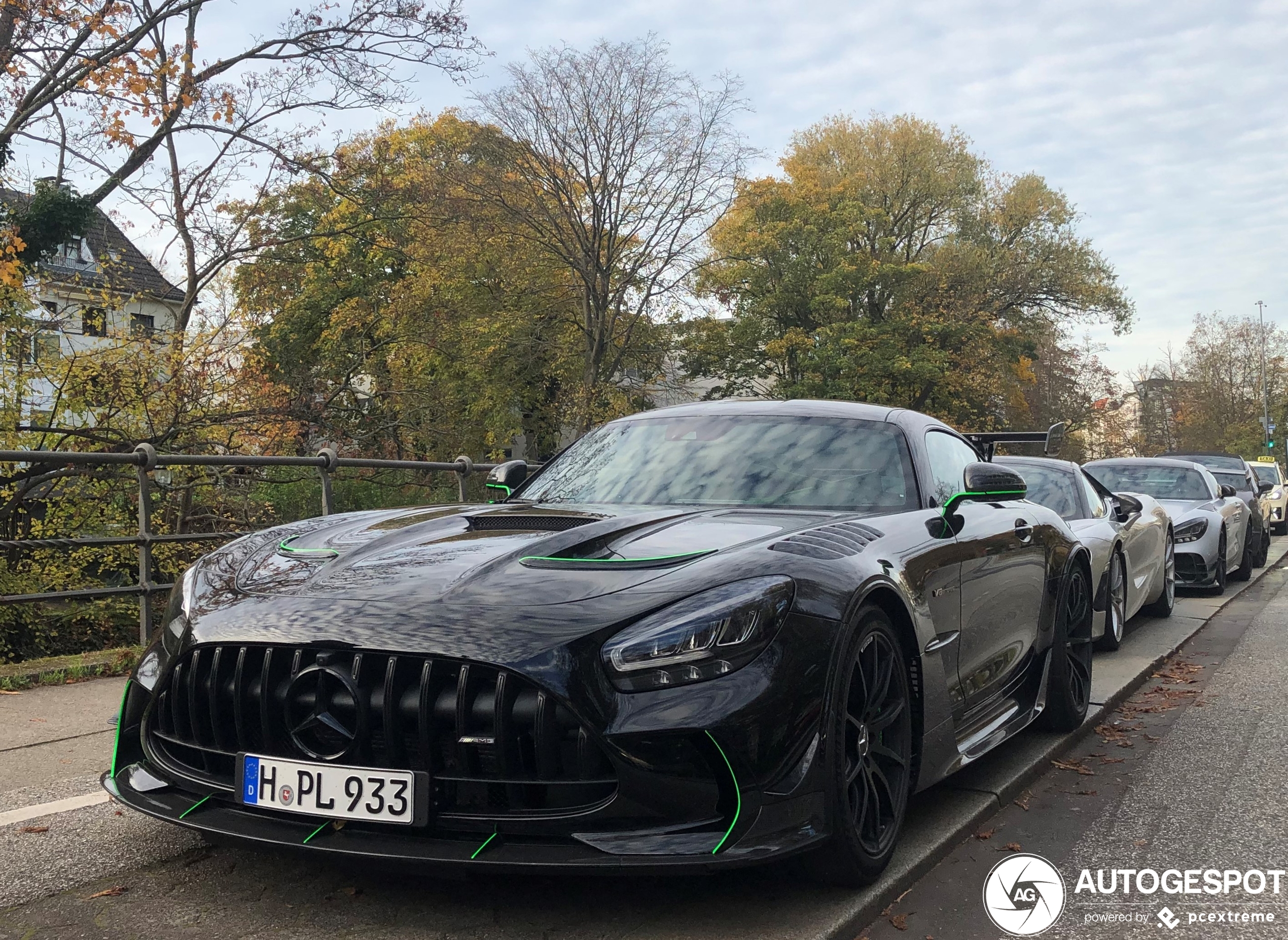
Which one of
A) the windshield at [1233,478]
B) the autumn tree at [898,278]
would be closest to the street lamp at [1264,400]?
the autumn tree at [898,278]

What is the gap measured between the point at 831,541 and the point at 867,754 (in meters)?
0.59

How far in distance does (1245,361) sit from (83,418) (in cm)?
6880

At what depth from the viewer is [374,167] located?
16812 mm

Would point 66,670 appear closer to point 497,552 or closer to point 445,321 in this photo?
point 497,552

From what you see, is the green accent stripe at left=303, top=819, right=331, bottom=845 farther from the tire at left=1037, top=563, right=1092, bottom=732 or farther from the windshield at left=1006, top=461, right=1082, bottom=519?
the windshield at left=1006, top=461, right=1082, bottom=519

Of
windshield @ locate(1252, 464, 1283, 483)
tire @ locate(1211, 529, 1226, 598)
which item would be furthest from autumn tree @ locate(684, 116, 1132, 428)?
tire @ locate(1211, 529, 1226, 598)

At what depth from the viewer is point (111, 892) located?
296 cm

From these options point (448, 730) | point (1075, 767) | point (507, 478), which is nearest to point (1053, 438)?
point (1075, 767)

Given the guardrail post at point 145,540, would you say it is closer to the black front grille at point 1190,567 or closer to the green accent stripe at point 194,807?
the green accent stripe at point 194,807

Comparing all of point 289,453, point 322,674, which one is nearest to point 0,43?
point 289,453

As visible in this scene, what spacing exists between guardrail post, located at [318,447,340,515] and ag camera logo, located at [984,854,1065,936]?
6.55 metres

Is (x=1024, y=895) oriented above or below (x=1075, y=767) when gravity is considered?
above

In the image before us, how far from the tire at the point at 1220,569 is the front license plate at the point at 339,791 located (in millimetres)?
11284

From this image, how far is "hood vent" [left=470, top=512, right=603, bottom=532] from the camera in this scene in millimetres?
3443
